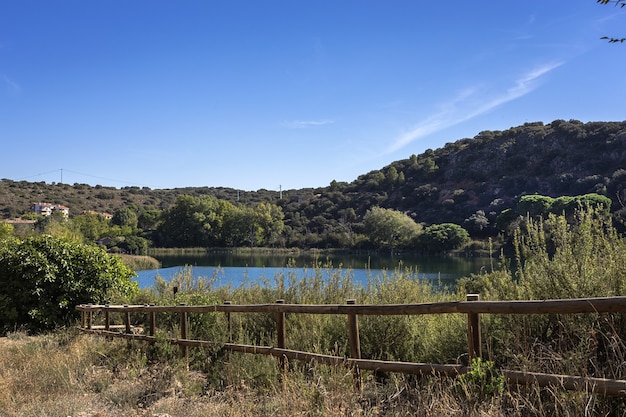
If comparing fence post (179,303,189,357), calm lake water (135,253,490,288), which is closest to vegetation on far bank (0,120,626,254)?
calm lake water (135,253,490,288)

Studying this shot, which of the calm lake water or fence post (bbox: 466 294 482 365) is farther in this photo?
the calm lake water

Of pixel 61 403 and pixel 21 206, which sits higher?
pixel 21 206

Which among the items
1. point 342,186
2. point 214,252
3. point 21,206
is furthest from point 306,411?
point 342,186

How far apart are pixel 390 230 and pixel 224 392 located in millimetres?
69804

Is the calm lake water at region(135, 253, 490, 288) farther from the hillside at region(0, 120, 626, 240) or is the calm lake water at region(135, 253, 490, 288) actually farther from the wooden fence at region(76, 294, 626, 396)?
the hillside at region(0, 120, 626, 240)

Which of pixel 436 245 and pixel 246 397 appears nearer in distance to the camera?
pixel 246 397

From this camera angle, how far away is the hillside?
3044 inches

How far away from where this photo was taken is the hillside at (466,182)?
77.3 m

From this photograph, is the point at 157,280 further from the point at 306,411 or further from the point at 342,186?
the point at 342,186

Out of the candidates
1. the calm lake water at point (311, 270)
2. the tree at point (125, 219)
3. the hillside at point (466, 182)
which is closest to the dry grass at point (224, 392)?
the calm lake water at point (311, 270)

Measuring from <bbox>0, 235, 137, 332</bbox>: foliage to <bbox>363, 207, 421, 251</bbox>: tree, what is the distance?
2453 inches

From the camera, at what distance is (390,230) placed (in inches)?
2921

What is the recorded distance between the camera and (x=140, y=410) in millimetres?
5219

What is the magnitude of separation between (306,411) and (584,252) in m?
3.31
